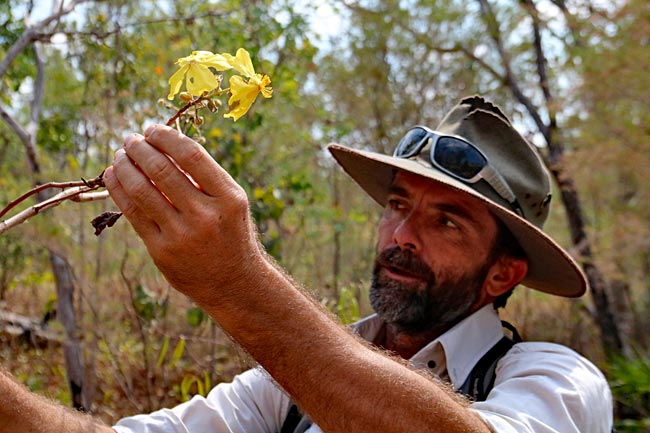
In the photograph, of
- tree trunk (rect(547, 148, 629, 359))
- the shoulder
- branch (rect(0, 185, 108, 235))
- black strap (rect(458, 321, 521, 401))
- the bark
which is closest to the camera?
branch (rect(0, 185, 108, 235))

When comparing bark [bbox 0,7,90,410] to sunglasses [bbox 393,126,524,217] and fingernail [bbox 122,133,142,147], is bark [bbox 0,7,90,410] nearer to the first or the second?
sunglasses [bbox 393,126,524,217]

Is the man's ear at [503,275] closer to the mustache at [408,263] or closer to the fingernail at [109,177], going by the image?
the mustache at [408,263]

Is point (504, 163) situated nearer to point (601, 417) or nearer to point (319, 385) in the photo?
point (601, 417)

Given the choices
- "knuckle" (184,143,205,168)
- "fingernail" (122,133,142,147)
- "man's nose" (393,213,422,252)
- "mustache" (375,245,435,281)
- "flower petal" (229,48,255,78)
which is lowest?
"mustache" (375,245,435,281)

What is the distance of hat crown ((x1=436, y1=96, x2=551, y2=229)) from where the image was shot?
264 cm

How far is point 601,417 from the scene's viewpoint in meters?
2.00

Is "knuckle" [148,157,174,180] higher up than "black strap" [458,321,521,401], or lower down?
higher up

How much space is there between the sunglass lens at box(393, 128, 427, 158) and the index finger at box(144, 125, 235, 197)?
159 centimetres

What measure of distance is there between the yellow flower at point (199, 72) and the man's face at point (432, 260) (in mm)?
1432

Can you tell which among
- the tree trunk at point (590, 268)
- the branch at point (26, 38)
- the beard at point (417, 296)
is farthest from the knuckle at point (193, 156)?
the tree trunk at point (590, 268)

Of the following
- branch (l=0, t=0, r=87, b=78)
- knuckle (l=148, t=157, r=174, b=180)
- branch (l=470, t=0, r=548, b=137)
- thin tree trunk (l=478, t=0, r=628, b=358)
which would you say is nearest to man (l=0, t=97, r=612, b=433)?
knuckle (l=148, t=157, r=174, b=180)

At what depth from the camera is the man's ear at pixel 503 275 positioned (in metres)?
2.67

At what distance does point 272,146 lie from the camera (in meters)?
7.13

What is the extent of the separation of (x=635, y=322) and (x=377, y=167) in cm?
948
